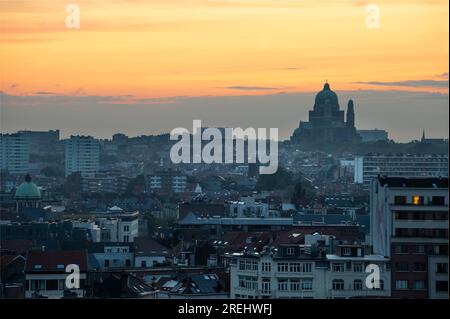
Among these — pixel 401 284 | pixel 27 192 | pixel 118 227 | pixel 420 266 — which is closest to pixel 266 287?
pixel 401 284

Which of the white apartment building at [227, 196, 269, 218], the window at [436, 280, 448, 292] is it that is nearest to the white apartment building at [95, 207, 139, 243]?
the white apartment building at [227, 196, 269, 218]

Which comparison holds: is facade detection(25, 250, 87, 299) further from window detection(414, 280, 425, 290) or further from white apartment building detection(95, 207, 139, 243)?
white apartment building detection(95, 207, 139, 243)

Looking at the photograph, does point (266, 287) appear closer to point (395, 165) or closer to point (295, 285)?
point (295, 285)

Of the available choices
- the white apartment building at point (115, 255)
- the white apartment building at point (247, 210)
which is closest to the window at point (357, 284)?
the white apartment building at point (115, 255)

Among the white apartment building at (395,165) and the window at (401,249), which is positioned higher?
the white apartment building at (395,165)

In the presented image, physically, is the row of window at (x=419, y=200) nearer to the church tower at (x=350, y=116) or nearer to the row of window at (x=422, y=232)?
the row of window at (x=422, y=232)

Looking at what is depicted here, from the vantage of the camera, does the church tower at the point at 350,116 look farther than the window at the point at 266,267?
Yes
